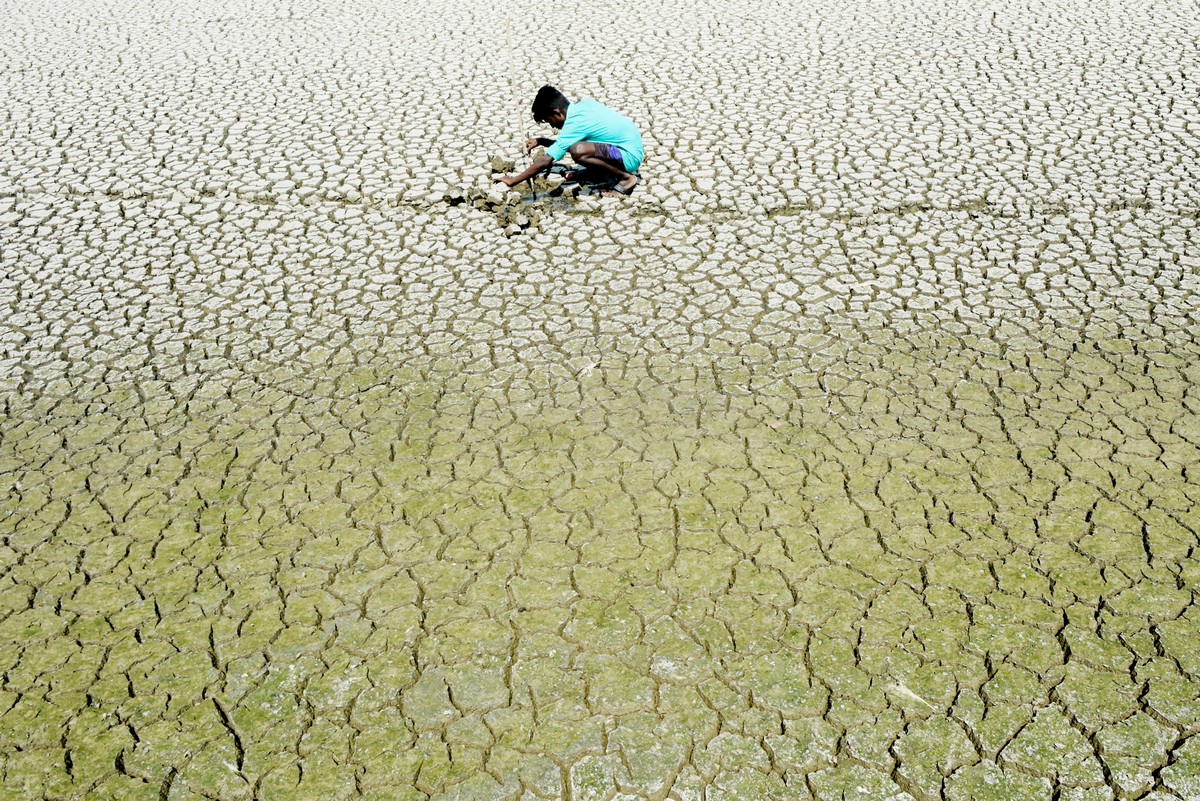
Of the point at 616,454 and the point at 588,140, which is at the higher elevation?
the point at 588,140

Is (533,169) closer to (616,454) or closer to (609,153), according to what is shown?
(609,153)

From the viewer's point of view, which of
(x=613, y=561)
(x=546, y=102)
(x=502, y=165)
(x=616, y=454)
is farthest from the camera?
(x=502, y=165)

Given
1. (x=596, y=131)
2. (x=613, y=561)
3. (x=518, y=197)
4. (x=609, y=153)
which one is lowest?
(x=613, y=561)

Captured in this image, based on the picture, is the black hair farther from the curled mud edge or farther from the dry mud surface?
the dry mud surface

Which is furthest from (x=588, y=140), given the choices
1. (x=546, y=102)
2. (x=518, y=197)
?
(x=518, y=197)

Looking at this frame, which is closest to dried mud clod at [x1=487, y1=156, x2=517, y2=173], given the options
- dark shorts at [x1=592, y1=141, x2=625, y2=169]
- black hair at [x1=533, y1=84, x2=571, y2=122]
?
black hair at [x1=533, y1=84, x2=571, y2=122]

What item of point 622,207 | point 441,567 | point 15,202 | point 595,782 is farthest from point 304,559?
point 15,202
